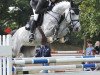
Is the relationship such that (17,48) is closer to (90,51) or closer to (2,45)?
(90,51)

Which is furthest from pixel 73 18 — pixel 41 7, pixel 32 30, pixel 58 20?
pixel 32 30

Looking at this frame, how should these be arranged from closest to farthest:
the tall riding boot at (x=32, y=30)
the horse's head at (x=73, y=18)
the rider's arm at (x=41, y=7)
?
the horse's head at (x=73, y=18), the rider's arm at (x=41, y=7), the tall riding boot at (x=32, y=30)

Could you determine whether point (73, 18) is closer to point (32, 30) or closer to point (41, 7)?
point (41, 7)

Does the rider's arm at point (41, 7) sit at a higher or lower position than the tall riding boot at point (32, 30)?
higher

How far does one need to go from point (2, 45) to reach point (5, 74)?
0.39m

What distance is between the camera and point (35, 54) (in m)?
11.3

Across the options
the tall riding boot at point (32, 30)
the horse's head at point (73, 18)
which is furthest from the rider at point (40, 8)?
the horse's head at point (73, 18)

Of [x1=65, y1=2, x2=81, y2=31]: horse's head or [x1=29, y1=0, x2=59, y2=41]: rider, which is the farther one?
[x1=29, y1=0, x2=59, y2=41]: rider

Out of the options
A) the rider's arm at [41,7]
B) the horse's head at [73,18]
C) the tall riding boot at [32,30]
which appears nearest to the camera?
the horse's head at [73,18]

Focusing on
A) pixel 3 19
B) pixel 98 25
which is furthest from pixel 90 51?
pixel 3 19

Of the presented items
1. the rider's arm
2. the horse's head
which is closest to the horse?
the horse's head

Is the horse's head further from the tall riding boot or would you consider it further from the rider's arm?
the tall riding boot

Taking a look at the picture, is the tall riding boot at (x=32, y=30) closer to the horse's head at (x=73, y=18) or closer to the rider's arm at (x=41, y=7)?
the rider's arm at (x=41, y=7)

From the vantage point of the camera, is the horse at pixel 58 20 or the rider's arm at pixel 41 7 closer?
the horse at pixel 58 20
